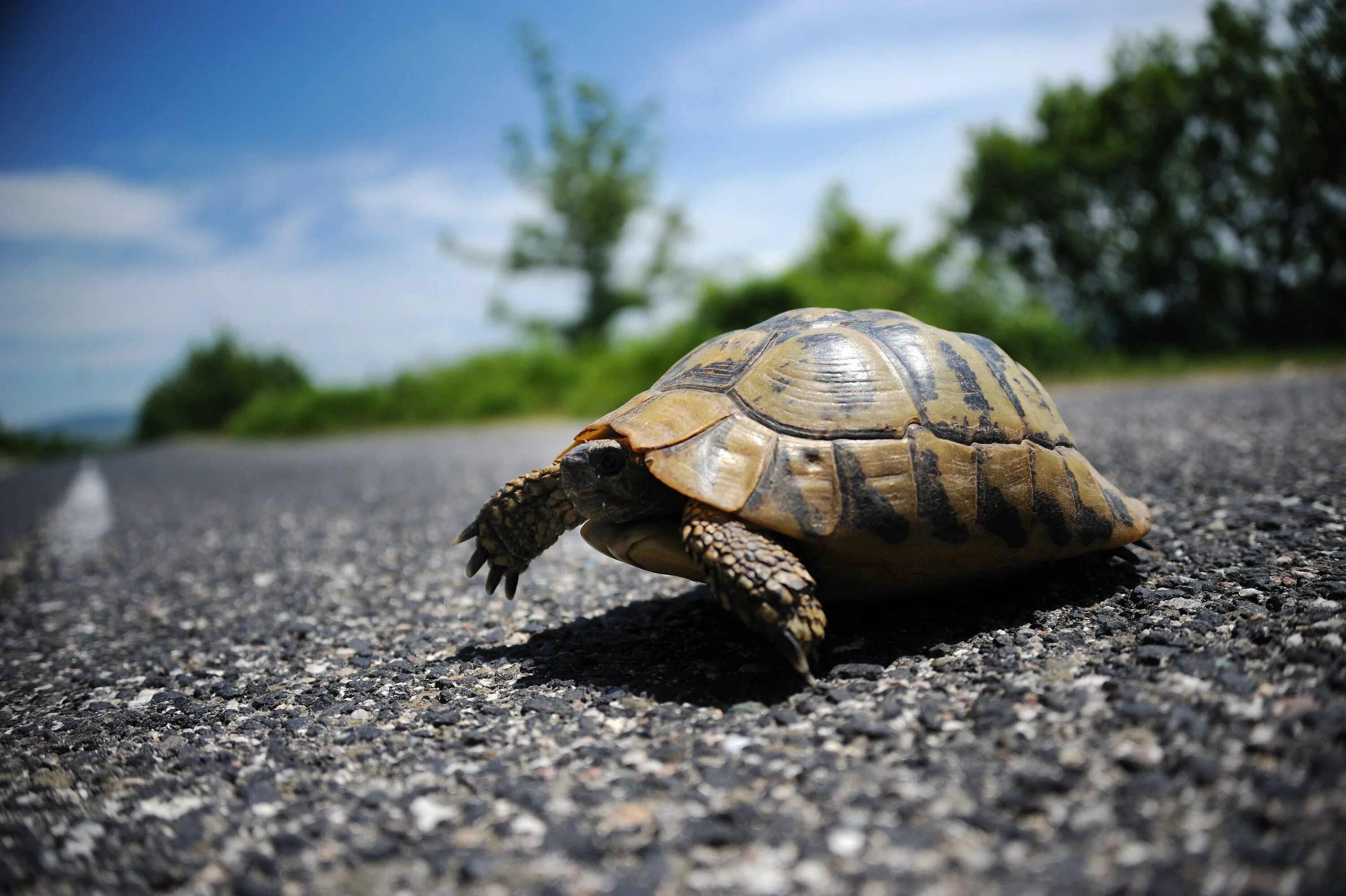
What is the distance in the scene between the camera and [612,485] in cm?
289

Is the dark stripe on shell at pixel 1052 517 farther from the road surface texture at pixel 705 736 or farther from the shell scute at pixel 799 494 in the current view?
the shell scute at pixel 799 494

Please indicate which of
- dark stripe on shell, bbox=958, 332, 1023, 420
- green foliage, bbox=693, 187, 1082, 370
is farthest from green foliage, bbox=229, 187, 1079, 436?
dark stripe on shell, bbox=958, 332, 1023, 420

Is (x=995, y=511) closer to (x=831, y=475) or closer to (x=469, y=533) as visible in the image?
(x=831, y=475)

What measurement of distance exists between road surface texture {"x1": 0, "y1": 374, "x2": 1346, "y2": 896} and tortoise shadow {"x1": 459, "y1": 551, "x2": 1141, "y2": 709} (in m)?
0.02

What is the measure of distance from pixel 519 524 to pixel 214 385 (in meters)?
43.9

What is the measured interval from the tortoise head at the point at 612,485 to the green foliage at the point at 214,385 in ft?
126

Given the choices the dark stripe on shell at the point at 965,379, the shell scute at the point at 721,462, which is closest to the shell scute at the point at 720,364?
the shell scute at the point at 721,462

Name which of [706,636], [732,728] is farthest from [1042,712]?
[706,636]

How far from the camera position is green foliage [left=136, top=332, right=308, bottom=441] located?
39062mm

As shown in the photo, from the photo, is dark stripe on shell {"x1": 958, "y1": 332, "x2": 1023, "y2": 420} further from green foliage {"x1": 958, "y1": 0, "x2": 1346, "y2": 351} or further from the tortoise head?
green foliage {"x1": 958, "y1": 0, "x2": 1346, "y2": 351}

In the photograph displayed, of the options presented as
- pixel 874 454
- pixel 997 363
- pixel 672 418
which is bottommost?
pixel 874 454

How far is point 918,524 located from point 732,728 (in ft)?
3.06

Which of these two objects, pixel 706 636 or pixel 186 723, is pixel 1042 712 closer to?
pixel 706 636

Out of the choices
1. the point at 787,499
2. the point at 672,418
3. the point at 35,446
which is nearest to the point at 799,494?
the point at 787,499
